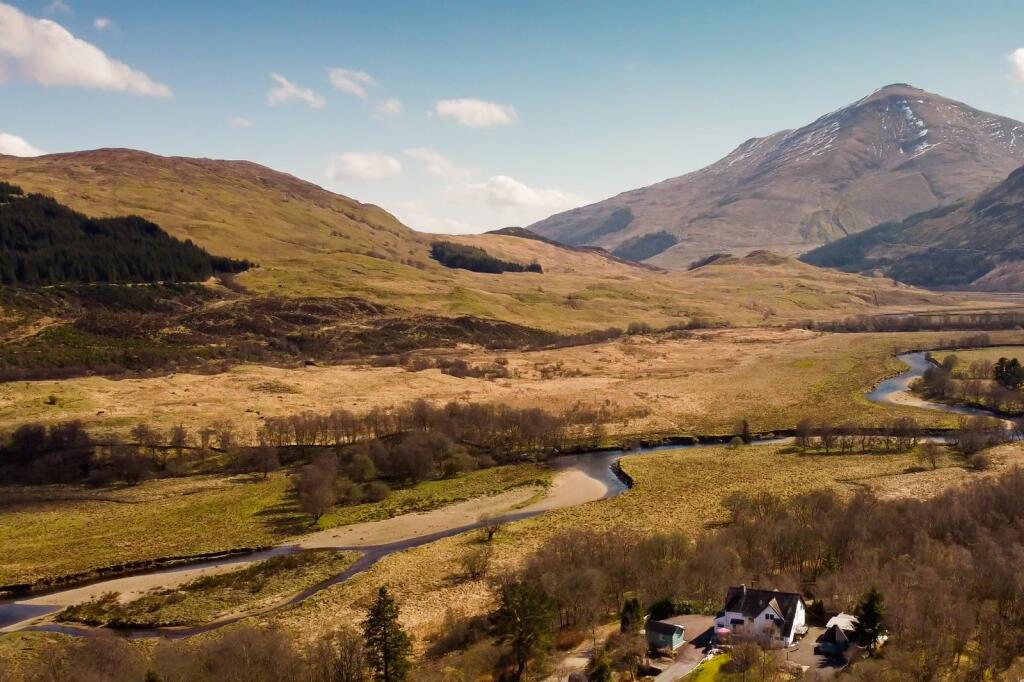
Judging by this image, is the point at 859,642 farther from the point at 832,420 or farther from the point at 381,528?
the point at 832,420

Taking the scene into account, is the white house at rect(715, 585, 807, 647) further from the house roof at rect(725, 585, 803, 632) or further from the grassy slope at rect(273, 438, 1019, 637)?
the grassy slope at rect(273, 438, 1019, 637)

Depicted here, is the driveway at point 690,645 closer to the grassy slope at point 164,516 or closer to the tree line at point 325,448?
the grassy slope at point 164,516

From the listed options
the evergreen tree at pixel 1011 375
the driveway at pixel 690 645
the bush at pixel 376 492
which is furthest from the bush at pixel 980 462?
the bush at pixel 376 492

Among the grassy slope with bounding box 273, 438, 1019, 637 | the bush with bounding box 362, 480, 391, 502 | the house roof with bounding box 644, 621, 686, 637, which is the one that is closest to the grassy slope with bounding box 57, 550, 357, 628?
the grassy slope with bounding box 273, 438, 1019, 637

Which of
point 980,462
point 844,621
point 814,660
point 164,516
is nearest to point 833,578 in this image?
point 844,621

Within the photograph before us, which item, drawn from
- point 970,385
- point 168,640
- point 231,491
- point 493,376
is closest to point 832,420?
point 970,385

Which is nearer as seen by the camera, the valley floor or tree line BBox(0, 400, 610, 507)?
the valley floor
